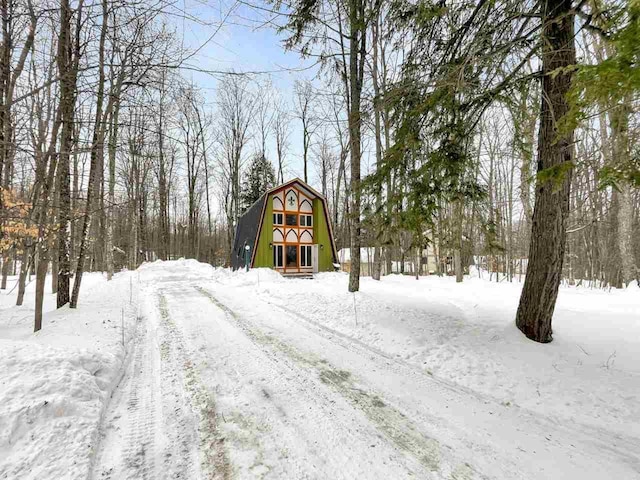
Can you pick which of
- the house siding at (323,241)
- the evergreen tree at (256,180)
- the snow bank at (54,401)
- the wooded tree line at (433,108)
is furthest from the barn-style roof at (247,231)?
the snow bank at (54,401)

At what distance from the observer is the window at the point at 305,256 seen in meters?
18.4

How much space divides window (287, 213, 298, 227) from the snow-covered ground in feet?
42.9

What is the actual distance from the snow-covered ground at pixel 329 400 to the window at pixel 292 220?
13069 mm

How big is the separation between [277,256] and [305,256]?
201 centimetres

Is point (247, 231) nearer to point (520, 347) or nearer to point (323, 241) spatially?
point (323, 241)

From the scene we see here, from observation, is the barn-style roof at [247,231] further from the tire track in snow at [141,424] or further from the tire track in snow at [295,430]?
the tire track in snow at [295,430]

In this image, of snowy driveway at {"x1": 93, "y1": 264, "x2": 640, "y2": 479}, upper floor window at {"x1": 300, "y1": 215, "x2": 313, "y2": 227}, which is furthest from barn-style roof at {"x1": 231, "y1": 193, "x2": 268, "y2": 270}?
snowy driveway at {"x1": 93, "y1": 264, "x2": 640, "y2": 479}

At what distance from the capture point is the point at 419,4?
4266mm

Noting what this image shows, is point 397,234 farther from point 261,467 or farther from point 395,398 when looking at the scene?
point 261,467

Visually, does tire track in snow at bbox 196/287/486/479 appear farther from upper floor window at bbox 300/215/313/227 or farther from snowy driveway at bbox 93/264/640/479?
upper floor window at bbox 300/215/313/227

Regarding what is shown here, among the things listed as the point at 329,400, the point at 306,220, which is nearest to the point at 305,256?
the point at 306,220

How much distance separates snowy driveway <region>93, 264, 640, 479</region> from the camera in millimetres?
2043

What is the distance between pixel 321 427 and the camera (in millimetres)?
2475

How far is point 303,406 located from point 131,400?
1.79 metres
